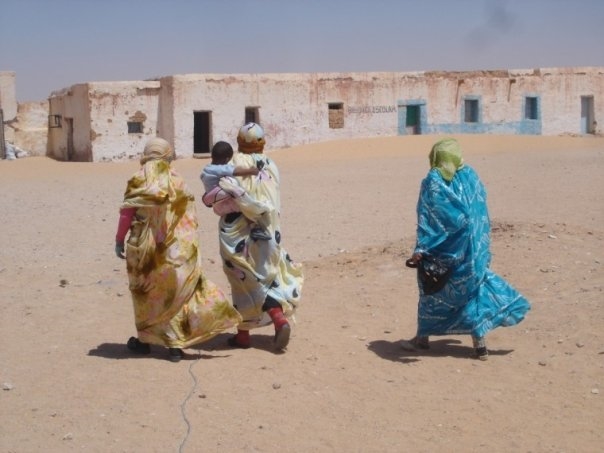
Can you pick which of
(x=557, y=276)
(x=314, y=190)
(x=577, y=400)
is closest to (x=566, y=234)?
(x=557, y=276)

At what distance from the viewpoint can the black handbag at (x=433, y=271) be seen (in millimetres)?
5855

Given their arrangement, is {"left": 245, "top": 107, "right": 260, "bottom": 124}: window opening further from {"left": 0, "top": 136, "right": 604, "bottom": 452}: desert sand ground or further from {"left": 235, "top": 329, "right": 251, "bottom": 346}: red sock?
{"left": 235, "top": 329, "right": 251, "bottom": 346}: red sock

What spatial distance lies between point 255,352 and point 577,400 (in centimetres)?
217

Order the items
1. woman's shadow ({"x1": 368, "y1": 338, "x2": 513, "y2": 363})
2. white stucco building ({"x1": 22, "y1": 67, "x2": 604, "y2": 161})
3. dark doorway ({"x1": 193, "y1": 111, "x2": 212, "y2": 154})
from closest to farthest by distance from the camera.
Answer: woman's shadow ({"x1": 368, "y1": 338, "x2": 513, "y2": 363}) < white stucco building ({"x1": 22, "y1": 67, "x2": 604, "y2": 161}) < dark doorway ({"x1": 193, "y1": 111, "x2": 212, "y2": 154})

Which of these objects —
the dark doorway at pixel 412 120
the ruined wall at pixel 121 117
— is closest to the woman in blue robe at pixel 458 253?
the ruined wall at pixel 121 117

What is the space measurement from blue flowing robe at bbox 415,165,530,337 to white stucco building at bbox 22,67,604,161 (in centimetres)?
2092

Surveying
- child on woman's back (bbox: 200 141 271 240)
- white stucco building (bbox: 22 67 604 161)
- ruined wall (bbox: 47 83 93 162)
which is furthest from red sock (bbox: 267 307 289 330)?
ruined wall (bbox: 47 83 93 162)

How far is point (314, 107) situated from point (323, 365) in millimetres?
22988

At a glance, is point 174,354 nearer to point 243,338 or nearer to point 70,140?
point 243,338

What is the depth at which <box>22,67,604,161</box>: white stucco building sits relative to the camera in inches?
1028

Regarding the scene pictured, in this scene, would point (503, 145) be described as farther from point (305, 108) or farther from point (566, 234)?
point (566, 234)

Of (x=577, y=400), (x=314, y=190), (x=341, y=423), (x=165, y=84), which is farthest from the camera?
(x=165, y=84)

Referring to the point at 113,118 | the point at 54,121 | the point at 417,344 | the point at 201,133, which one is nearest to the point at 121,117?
the point at 113,118

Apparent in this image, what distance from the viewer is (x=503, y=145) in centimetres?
2705
